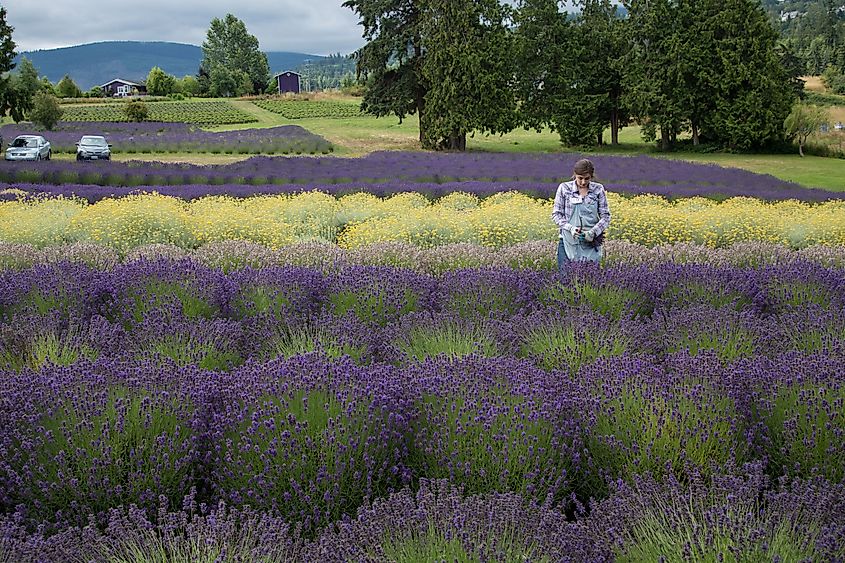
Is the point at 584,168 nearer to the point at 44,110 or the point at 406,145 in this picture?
the point at 406,145

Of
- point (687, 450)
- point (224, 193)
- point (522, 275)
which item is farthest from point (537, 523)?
point (224, 193)

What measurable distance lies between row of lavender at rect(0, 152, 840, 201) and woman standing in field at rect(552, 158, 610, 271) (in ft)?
25.7

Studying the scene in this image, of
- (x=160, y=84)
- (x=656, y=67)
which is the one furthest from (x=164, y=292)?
(x=160, y=84)

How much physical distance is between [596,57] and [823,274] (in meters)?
33.7

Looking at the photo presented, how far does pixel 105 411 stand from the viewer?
3363mm

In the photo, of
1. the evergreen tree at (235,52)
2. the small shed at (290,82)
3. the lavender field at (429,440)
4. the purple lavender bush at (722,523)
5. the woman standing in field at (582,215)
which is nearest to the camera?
the purple lavender bush at (722,523)

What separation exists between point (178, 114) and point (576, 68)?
36.6 metres

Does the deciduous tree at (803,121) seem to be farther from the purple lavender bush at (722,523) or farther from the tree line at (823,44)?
the tree line at (823,44)

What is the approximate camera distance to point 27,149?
27.2 m

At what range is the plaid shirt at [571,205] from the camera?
22.6ft

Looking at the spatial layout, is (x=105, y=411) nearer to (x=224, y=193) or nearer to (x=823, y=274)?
(x=823, y=274)

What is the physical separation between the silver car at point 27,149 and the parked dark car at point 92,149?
1193 millimetres

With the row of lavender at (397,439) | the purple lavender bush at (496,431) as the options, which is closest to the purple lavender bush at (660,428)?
the row of lavender at (397,439)

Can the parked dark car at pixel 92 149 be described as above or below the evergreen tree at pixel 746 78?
below
